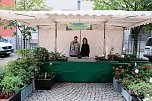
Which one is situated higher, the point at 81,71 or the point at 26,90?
the point at 81,71

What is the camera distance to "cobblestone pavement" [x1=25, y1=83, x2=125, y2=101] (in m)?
5.96

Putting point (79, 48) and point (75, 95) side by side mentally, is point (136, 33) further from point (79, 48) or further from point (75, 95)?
point (75, 95)

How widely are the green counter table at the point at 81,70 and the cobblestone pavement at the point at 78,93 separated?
0.25 metres

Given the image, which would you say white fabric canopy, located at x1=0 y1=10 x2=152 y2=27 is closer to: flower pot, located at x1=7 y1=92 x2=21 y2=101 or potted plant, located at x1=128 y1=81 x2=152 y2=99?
potted plant, located at x1=128 y1=81 x2=152 y2=99

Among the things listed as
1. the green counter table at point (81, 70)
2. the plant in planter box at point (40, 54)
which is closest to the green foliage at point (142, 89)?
the green counter table at point (81, 70)

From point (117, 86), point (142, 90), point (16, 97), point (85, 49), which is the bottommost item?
point (117, 86)

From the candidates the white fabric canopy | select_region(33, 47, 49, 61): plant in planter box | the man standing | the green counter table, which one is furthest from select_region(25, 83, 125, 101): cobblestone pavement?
the man standing

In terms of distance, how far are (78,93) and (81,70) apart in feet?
4.33

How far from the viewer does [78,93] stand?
21.3 feet

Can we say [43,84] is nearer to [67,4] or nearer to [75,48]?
[75,48]

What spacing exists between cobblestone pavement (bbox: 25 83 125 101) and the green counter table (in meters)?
0.25

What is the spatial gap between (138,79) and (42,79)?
9.19 feet

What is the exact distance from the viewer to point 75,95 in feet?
20.6

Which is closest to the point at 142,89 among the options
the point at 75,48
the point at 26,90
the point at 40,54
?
the point at 26,90
